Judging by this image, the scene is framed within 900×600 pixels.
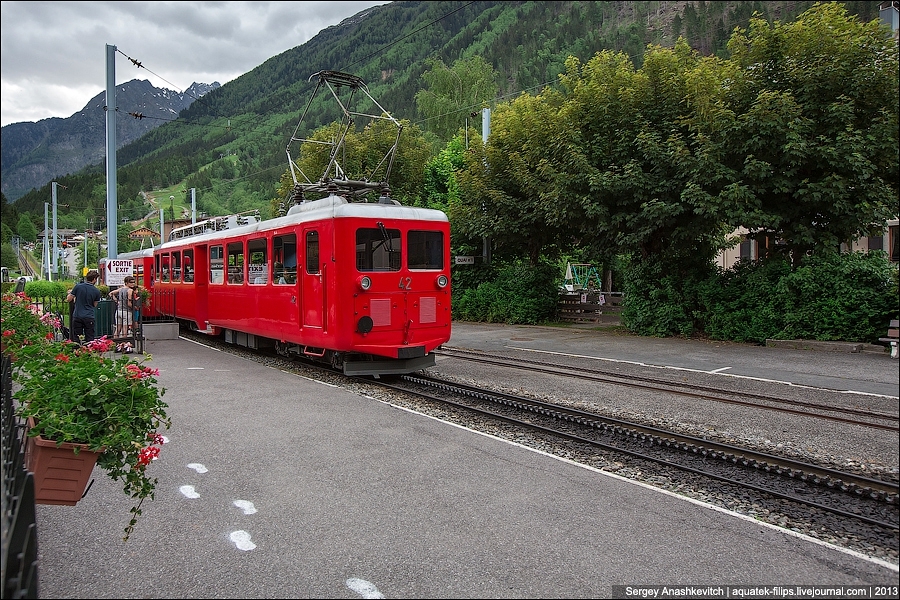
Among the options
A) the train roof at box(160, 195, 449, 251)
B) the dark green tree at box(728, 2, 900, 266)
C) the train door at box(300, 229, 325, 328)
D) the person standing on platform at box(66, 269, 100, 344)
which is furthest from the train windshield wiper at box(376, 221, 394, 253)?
the dark green tree at box(728, 2, 900, 266)

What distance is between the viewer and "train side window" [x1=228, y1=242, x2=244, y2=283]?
13859 millimetres

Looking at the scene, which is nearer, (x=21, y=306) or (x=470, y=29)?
(x=21, y=306)

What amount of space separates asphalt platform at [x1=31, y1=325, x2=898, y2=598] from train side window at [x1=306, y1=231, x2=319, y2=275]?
4.08 metres

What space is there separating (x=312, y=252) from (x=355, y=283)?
112cm

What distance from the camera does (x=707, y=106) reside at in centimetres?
1469

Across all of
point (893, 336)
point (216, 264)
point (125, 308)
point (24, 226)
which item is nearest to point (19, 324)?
point (24, 226)

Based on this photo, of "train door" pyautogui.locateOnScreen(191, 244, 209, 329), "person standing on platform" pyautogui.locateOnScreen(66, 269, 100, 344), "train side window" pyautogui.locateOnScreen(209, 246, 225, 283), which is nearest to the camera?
"person standing on platform" pyautogui.locateOnScreen(66, 269, 100, 344)

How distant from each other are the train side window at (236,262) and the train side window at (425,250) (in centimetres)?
462

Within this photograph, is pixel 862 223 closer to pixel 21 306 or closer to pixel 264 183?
pixel 21 306

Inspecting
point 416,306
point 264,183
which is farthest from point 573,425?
point 264,183

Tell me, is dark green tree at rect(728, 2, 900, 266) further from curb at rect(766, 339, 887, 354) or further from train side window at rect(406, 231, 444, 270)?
train side window at rect(406, 231, 444, 270)

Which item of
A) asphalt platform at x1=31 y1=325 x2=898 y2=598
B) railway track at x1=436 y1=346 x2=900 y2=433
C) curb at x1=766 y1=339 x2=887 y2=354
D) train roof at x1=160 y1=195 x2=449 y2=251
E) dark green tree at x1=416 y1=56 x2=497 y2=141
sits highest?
dark green tree at x1=416 y1=56 x2=497 y2=141

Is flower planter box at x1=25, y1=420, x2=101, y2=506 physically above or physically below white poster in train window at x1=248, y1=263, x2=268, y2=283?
below

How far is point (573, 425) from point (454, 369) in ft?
16.3
